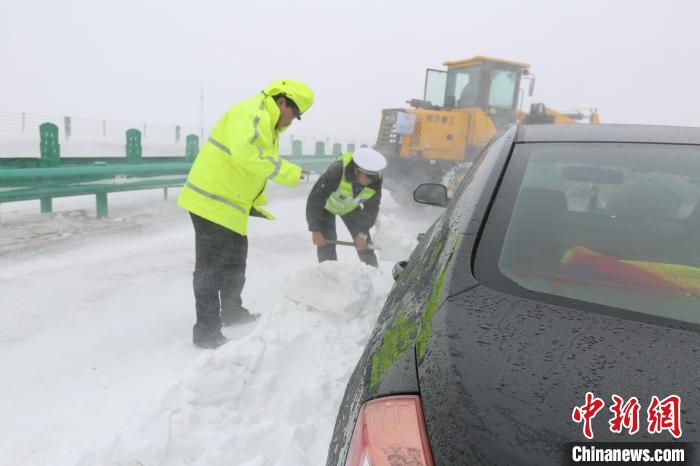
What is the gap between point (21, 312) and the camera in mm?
3775

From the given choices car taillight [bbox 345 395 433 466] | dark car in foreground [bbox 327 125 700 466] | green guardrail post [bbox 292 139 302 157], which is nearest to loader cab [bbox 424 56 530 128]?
green guardrail post [bbox 292 139 302 157]

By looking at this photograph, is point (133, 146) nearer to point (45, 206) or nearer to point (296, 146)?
point (45, 206)

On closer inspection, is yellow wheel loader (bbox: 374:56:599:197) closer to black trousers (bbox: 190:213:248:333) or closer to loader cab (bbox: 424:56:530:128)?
loader cab (bbox: 424:56:530:128)

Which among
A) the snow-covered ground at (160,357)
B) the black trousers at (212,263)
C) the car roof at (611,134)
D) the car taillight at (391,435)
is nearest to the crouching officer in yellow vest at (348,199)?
the snow-covered ground at (160,357)

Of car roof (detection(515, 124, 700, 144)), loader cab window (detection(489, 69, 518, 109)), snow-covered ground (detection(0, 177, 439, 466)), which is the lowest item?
snow-covered ground (detection(0, 177, 439, 466))

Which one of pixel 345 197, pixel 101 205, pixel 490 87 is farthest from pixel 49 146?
pixel 490 87

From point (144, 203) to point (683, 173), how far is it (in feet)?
27.0

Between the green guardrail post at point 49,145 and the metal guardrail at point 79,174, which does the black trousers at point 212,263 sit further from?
the green guardrail post at point 49,145

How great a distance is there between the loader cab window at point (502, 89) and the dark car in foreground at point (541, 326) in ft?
30.6

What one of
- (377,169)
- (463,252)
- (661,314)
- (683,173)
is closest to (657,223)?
(683,173)

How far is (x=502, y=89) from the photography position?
10.6 m

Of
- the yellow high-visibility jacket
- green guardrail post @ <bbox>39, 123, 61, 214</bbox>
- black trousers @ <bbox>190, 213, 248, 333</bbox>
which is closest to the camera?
the yellow high-visibility jacket

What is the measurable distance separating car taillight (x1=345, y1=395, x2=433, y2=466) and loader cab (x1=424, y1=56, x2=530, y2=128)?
10189mm

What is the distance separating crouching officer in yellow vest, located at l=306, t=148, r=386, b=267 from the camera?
4.61m
